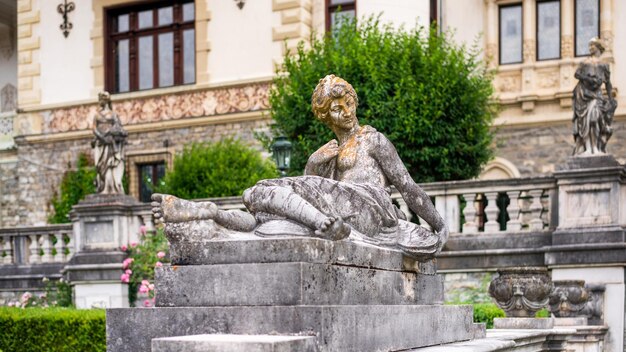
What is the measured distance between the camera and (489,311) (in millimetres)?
11562

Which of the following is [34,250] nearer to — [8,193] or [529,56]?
[8,193]

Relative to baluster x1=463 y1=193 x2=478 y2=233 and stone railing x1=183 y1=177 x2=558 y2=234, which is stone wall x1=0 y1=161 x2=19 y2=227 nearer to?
stone railing x1=183 y1=177 x2=558 y2=234

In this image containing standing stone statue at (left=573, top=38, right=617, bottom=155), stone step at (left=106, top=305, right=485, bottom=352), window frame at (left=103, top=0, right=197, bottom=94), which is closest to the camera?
stone step at (left=106, top=305, right=485, bottom=352)

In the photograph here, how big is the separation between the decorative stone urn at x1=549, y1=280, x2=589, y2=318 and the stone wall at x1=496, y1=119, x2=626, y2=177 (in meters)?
11.2

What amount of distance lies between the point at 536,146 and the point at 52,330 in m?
14.3

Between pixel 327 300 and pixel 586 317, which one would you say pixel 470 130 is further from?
pixel 327 300

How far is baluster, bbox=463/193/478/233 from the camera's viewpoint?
47.8ft

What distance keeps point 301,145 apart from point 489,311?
23.8 feet

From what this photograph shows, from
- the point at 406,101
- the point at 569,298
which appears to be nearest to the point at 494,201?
the point at 569,298

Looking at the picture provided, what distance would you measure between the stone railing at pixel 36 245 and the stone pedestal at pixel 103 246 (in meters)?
0.88

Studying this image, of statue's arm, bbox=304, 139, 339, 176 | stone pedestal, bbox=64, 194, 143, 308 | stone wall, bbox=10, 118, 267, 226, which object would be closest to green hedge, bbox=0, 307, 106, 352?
stone pedestal, bbox=64, 194, 143, 308

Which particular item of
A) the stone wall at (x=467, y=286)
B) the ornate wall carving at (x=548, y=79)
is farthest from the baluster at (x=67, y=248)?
the ornate wall carving at (x=548, y=79)

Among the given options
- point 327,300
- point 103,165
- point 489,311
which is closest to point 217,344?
point 327,300

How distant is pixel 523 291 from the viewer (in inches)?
412
